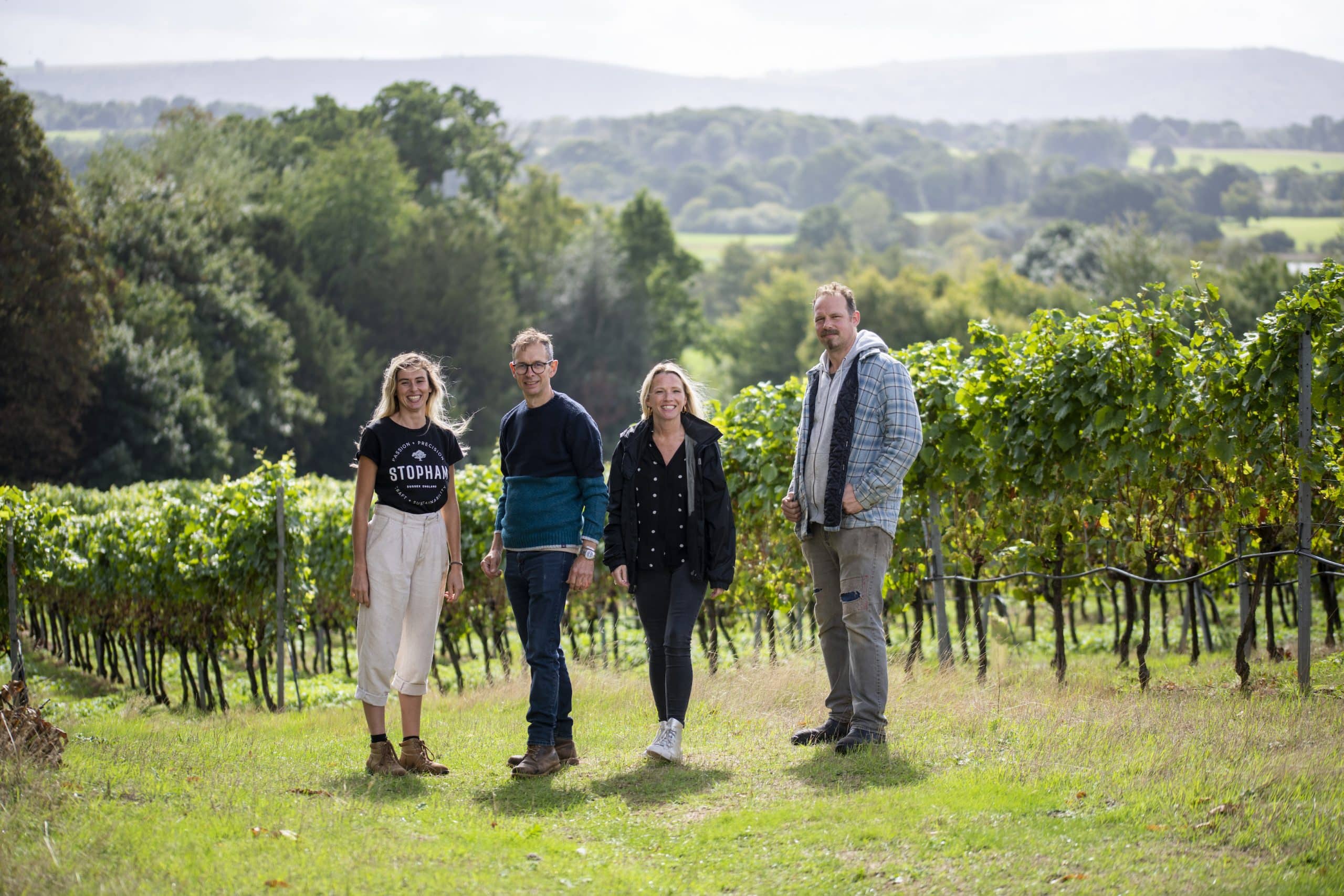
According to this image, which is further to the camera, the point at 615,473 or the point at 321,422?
the point at 321,422

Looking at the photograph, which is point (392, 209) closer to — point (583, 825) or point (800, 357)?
point (800, 357)

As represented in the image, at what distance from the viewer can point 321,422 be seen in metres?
39.0

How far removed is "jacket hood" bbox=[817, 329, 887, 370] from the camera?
5.75 meters

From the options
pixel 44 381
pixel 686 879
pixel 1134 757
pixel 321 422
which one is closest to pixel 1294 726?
pixel 1134 757

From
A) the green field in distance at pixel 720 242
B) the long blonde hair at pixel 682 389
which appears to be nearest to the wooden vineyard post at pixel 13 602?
the long blonde hair at pixel 682 389

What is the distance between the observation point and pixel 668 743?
575 cm

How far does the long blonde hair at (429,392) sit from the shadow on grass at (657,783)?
1771 mm

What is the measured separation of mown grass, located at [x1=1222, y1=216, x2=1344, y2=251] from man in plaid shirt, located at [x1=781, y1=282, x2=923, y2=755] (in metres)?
Result: 107

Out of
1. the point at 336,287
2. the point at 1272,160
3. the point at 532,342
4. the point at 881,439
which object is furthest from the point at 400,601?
the point at 1272,160

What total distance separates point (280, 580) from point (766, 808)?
5911 mm

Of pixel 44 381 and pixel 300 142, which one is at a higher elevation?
pixel 300 142

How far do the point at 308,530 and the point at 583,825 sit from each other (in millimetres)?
6620

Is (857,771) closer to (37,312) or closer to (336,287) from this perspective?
(37,312)

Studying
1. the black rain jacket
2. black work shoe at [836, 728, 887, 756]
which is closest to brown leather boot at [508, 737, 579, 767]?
the black rain jacket
